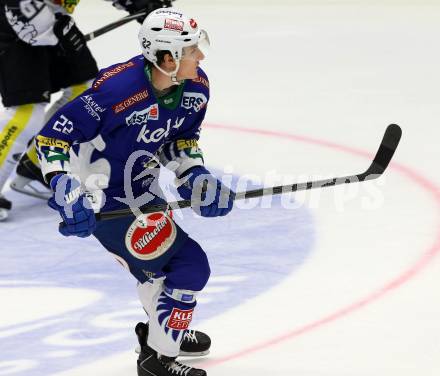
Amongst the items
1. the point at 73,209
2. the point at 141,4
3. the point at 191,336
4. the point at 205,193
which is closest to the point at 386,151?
the point at 205,193

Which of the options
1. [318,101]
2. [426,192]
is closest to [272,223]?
[426,192]

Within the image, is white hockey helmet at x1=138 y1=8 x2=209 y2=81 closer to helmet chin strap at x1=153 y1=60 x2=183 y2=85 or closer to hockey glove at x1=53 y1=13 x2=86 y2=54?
helmet chin strap at x1=153 y1=60 x2=183 y2=85

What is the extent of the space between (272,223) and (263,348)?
116 centimetres

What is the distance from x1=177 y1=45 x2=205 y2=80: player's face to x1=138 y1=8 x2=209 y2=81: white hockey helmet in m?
0.01

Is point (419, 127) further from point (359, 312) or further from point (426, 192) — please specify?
point (359, 312)

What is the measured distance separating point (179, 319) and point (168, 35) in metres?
0.79

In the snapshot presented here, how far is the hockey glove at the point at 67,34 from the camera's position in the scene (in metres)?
4.53

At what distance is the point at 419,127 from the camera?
562cm

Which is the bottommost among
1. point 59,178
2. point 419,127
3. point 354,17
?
point 354,17

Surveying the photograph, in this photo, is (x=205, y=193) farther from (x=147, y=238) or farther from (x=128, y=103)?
(x=128, y=103)

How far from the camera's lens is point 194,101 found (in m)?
3.06

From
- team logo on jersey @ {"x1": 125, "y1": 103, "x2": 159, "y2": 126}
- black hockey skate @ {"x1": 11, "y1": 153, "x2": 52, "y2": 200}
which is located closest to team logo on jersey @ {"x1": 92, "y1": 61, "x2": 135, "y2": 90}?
team logo on jersey @ {"x1": 125, "y1": 103, "x2": 159, "y2": 126}

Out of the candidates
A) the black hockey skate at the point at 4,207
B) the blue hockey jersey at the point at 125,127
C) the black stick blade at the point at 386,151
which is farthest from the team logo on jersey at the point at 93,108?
the black hockey skate at the point at 4,207

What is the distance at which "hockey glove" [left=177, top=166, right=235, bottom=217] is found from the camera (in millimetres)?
2984
